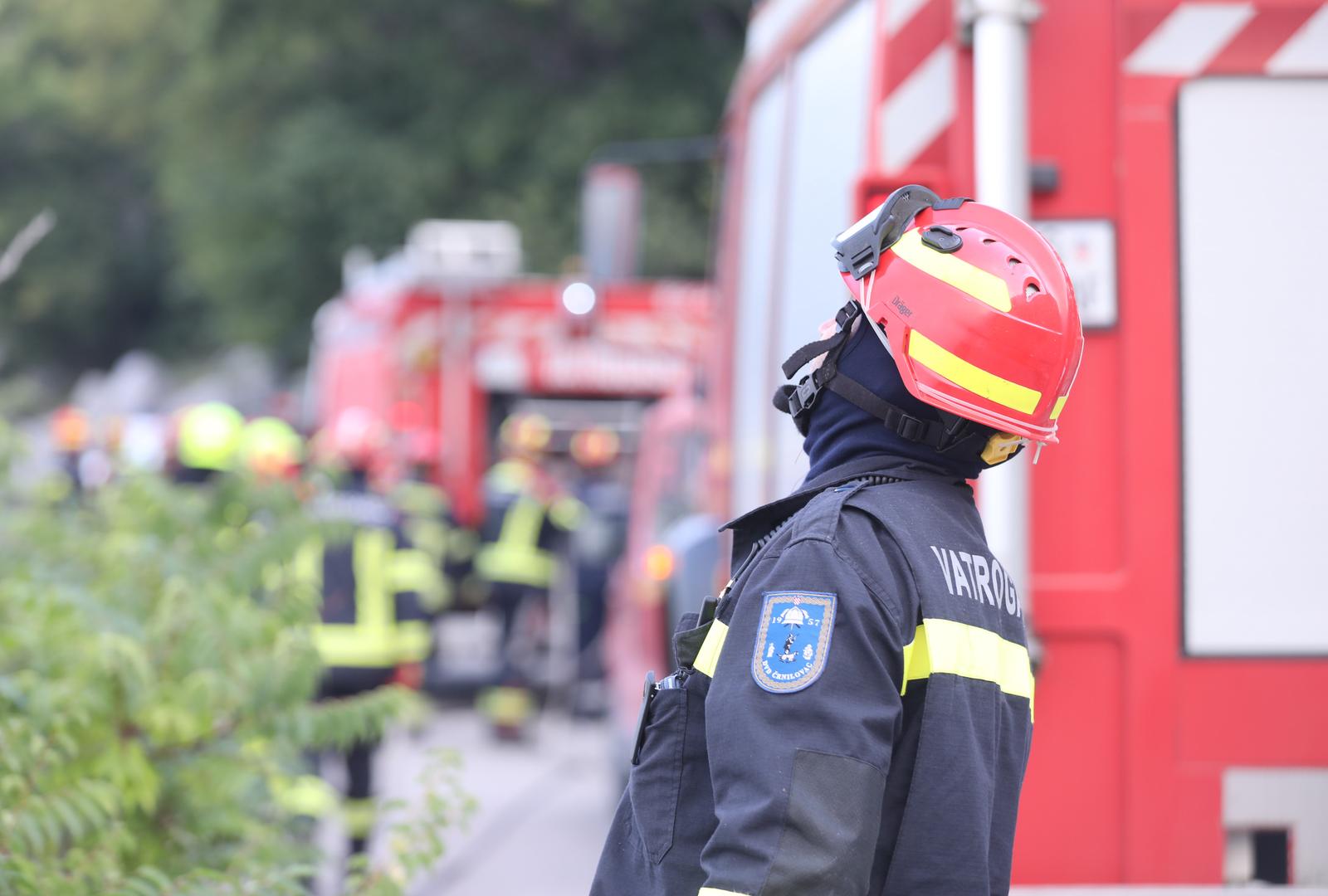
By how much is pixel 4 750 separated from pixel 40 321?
4466cm

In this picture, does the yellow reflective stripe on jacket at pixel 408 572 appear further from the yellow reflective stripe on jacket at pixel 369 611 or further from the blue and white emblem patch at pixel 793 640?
the blue and white emblem patch at pixel 793 640

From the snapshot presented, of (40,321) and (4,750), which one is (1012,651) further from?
(40,321)

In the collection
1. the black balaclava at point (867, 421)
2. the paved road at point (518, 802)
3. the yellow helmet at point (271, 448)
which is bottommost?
the paved road at point (518, 802)

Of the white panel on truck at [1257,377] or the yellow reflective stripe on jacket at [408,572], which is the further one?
the yellow reflective stripe on jacket at [408,572]

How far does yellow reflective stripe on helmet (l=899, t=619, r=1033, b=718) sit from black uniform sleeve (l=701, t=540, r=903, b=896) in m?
0.05

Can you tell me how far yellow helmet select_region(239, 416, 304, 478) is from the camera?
23.2 feet

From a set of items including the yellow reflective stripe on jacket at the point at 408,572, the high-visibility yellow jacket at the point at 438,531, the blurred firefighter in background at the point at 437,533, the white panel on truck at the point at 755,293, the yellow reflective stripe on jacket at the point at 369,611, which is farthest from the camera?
the blurred firefighter in background at the point at 437,533

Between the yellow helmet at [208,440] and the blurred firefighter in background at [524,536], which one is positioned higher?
the yellow helmet at [208,440]

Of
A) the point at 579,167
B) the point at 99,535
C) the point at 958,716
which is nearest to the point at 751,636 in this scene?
the point at 958,716

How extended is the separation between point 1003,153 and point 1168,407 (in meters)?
0.60

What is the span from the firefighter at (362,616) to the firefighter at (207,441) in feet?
2.68

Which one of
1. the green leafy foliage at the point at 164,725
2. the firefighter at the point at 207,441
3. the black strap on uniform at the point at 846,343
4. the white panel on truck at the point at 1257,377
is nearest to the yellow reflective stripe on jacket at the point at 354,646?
the firefighter at the point at 207,441

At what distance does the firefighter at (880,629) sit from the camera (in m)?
1.88

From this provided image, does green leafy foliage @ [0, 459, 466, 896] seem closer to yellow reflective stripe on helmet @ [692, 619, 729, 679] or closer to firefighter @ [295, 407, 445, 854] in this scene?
yellow reflective stripe on helmet @ [692, 619, 729, 679]
